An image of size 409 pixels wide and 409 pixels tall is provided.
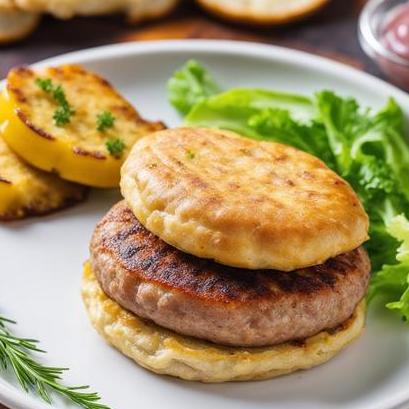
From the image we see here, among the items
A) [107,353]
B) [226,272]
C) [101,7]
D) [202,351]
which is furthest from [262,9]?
[202,351]

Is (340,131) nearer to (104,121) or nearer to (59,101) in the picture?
(104,121)

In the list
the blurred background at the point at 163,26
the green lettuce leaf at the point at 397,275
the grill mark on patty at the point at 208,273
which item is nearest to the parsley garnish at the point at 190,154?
the grill mark on patty at the point at 208,273

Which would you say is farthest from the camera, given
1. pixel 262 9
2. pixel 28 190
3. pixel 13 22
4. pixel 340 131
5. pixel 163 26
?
pixel 163 26

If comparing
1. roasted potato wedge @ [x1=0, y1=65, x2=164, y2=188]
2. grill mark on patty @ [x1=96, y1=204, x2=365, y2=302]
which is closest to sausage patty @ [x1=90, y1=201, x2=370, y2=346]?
grill mark on patty @ [x1=96, y1=204, x2=365, y2=302]

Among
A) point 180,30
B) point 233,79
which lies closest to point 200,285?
point 233,79

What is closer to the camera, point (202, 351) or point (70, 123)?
point (202, 351)

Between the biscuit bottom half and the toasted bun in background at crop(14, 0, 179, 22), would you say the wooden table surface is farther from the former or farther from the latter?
the biscuit bottom half
